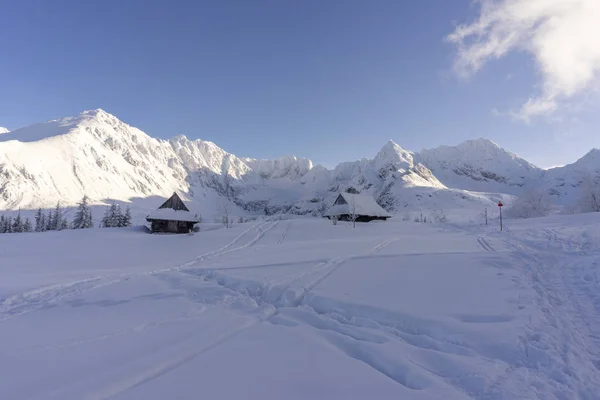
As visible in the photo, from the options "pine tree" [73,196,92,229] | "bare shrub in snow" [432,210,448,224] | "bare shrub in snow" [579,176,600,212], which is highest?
"bare shrub in snow" [579,176,600,212]

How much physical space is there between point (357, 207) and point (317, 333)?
4806 centimetres

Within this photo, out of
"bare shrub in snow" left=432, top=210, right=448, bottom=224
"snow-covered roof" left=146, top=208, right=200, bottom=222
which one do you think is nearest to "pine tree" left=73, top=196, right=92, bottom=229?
"snow-covered roof" left=146, top=208, right=200, bottom=222

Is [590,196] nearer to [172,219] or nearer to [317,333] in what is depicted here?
[172,219]

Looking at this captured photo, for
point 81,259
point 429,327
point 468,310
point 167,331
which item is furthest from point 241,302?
point 81,259

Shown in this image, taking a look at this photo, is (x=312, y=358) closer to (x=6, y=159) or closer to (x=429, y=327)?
(x=429, y=327)

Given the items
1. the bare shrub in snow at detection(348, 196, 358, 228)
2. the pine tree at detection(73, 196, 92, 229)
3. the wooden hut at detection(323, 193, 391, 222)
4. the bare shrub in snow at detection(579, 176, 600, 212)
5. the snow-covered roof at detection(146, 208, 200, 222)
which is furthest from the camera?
the pine tree at detection(73, 196, 92, 229)

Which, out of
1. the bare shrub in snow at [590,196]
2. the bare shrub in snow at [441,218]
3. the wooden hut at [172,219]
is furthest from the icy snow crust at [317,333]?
the bare shrub in snow at [590,196]

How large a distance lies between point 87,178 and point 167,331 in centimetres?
22785

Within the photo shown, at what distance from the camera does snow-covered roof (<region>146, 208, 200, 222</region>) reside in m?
39.3

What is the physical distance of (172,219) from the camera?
39.6 m

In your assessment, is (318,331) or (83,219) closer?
(318,331)

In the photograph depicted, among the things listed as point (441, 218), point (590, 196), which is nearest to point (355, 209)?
point (441, 218)

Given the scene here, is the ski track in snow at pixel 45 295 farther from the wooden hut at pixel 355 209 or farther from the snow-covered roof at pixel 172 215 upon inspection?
the wooden hut at pixel 355 209

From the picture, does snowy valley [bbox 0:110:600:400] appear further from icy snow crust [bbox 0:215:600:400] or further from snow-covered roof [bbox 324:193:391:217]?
snow-covered roof [bbox 324:193:391:217]
